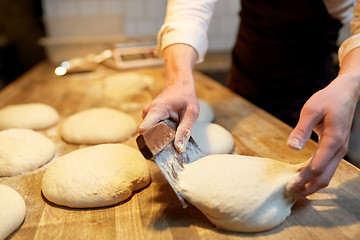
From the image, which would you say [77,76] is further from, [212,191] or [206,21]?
[212,191]

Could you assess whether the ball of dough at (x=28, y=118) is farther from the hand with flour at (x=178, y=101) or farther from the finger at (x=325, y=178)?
the finger at (x=325, y=178)

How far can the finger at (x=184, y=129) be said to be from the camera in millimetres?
1017

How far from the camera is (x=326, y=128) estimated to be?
85 centimetres

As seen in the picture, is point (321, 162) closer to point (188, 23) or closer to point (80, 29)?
point (188, 23)

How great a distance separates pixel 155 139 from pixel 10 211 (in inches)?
19.3

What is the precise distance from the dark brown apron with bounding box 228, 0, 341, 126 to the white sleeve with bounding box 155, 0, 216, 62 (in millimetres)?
435

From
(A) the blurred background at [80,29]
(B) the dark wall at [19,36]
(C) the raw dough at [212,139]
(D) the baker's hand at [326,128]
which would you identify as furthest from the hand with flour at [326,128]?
(B) the dark wall at [19,36]

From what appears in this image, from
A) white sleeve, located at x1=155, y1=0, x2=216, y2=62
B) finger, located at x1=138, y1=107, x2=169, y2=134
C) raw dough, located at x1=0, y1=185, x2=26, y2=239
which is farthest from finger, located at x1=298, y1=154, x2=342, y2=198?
raw dough, located at x1=0, y1=185, x2=26, y2=239

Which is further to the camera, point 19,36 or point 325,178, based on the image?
point 19,36

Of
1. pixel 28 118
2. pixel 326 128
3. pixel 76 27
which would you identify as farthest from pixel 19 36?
pixel 326 128

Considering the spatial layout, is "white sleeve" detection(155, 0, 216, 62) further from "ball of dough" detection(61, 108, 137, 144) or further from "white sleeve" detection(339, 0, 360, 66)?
"white sleeve" detection(339, 0, 360, 66)

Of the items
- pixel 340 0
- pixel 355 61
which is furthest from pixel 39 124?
pixel 340 0

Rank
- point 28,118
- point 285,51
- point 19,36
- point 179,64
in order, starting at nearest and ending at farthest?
point 179,64 < point 28,118 < point 285,51 < point 19,36

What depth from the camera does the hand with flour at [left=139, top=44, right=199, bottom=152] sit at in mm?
1028
